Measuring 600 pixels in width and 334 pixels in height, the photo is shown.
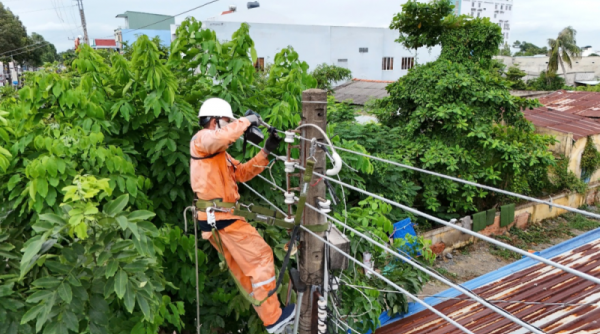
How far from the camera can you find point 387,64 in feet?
122

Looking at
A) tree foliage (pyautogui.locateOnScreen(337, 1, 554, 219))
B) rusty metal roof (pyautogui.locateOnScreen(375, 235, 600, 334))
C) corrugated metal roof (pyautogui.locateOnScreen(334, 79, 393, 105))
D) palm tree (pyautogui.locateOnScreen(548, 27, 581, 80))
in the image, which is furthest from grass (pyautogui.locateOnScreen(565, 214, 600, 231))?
palm tree (pyautogui.locateOnScreen(548, 27, 581, 80))

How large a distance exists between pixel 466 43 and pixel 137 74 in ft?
33.2

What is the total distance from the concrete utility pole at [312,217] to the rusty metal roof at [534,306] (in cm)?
241

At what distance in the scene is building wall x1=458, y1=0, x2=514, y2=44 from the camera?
84.7 metres

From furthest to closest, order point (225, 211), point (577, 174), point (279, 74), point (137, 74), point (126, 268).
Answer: point (577, 174), point (279, 74), point (137, 74), point (225, 211), point (126, 268)

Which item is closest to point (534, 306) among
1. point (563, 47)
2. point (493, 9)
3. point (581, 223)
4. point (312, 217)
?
point (312, 217)

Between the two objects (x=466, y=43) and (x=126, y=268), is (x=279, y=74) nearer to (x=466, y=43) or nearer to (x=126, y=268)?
(x=126, y=268)

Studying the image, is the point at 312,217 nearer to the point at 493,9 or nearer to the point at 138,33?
the point at 138,33

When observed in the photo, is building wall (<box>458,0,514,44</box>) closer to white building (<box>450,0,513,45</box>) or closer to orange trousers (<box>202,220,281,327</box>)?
white building (<box>450,0,513,45</box>)

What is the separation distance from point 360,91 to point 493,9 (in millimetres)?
81475

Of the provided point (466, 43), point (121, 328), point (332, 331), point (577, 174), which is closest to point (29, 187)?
point (121, 328)

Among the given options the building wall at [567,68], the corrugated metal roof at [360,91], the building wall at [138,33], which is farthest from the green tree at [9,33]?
the building wall at [567,68]

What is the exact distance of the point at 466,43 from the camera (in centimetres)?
1220

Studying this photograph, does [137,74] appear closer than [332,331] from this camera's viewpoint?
No
